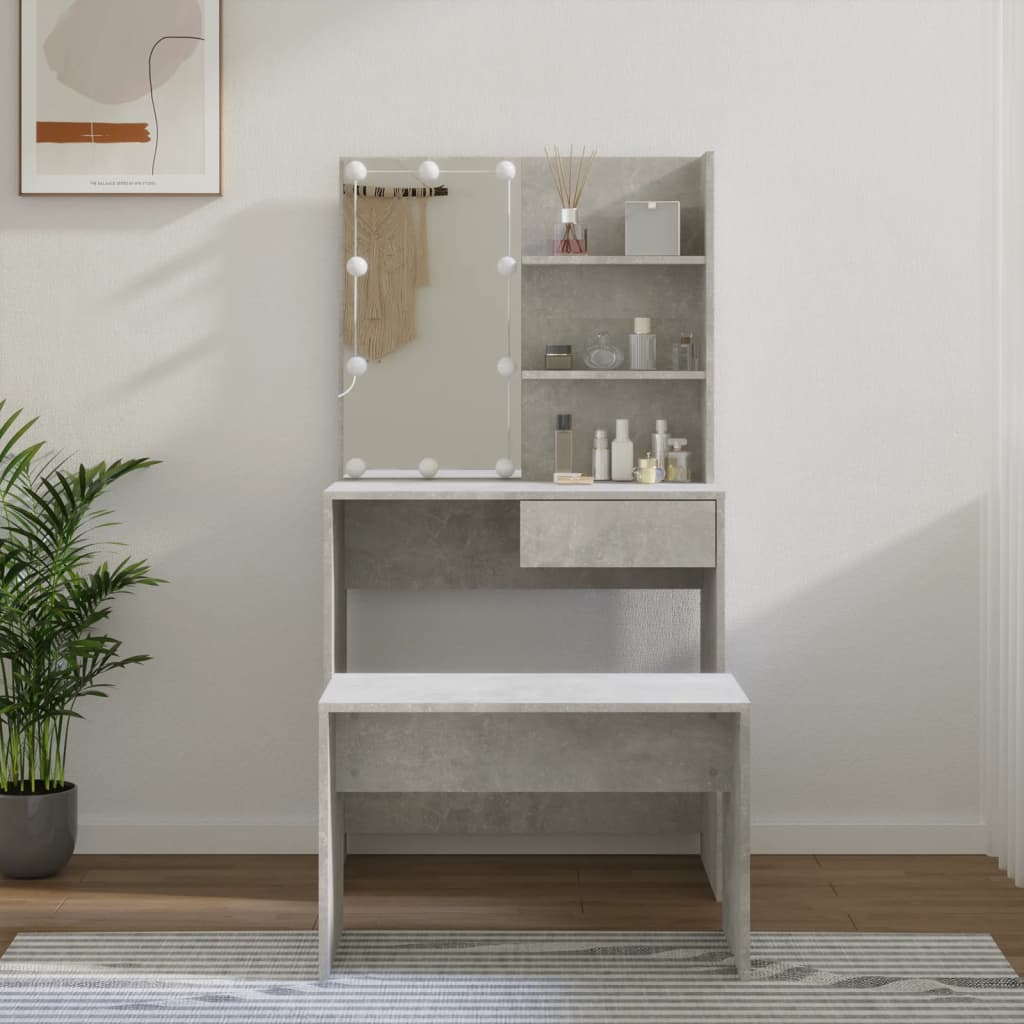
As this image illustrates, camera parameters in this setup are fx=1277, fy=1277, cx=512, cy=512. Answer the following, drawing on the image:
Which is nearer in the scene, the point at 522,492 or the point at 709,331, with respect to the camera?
the point at 522,492

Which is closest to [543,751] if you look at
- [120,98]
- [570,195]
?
[570,195]

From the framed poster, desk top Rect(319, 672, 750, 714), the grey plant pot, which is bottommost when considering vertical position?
the grey plant pot

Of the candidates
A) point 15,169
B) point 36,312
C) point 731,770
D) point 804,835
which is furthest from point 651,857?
point 15,169

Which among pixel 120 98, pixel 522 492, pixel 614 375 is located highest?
pixel 120 98

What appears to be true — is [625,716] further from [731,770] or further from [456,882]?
[456,882]

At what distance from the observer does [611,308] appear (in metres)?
3.25

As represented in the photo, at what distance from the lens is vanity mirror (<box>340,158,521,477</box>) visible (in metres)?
3.24

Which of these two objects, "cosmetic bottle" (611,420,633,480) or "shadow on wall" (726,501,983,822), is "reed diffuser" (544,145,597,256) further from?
"shadow on wall" (726,501,983,822)

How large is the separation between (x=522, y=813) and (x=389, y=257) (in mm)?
1449

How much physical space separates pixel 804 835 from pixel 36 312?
2.43 meters

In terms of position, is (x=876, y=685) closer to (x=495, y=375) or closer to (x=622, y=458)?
(x=622, y=458)

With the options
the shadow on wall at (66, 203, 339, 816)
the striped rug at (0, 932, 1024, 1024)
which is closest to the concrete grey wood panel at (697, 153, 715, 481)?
the shadow on wall at (66, 203, 339, 816)

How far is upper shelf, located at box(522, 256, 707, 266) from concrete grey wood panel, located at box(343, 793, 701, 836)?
1.33 metres

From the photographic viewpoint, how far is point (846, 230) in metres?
3.30
